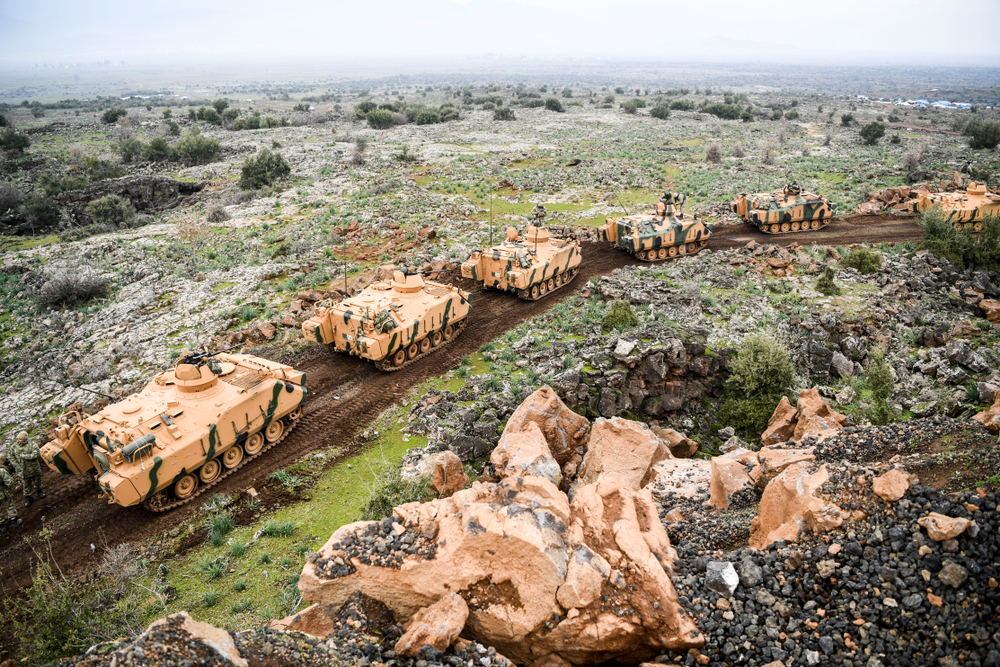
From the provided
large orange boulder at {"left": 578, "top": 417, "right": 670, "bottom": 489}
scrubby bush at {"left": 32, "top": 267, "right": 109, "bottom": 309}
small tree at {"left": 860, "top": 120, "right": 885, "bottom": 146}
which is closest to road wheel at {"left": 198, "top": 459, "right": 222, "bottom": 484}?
large orange boulder at {"left": 578, "top": 417, "right": 670, "bottom": 489}

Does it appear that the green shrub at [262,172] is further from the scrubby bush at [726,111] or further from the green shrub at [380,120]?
the scrubby bush at [726,111]

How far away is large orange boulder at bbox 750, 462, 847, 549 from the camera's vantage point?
274 inches

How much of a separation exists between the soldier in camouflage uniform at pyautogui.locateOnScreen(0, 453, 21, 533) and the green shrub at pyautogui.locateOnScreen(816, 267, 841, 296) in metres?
24.9

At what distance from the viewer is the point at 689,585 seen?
695 centimetres

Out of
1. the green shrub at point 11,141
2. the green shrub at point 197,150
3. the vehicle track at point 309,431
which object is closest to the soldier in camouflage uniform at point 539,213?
the vehicle track at point 309,431

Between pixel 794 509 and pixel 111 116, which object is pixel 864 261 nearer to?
pixel 794 509

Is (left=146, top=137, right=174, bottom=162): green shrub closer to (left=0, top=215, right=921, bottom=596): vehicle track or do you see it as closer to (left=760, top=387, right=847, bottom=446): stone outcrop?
(left=0, top=215, right=921, bottom=596): vehicle track

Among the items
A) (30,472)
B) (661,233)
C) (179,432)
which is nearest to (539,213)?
(661,233)

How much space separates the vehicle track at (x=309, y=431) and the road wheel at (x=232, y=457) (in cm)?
23

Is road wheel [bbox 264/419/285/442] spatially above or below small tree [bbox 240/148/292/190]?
below

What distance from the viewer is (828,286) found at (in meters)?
21.2

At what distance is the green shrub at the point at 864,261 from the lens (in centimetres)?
2314

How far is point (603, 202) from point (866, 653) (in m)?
32.6

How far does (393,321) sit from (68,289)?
1556cm
